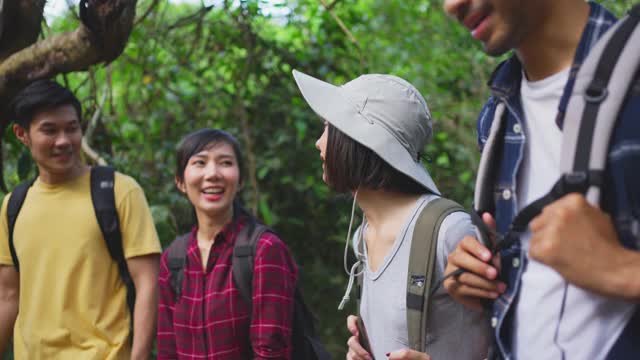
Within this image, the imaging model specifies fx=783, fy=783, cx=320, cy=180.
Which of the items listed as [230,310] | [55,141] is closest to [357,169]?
[230,310]

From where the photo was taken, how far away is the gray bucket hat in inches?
102

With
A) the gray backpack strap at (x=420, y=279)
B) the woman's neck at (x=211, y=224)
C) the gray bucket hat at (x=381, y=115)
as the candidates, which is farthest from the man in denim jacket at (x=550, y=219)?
the woman's neck at (x=211, y=224)

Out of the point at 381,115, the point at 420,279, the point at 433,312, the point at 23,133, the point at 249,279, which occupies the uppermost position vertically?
A: the point at 381,115

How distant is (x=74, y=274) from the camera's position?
11.7ft

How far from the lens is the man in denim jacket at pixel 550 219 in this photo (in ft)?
4.82

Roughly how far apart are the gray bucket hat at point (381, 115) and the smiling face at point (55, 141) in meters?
1.48

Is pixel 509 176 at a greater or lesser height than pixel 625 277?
greater

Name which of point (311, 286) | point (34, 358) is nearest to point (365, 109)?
point (34, 358)

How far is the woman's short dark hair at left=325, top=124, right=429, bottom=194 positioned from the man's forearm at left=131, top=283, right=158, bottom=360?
4.55ft

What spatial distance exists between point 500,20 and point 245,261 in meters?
2.00

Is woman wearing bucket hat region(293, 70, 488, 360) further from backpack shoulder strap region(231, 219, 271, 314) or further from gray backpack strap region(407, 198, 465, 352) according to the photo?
backpack shoulder strap region(231, 219, 271, 314)

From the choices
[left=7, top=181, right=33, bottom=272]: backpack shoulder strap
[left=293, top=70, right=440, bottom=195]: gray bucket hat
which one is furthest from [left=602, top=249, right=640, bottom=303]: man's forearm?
[left=7, top=181, right=33, bottom=272]: backpack shoulder strap

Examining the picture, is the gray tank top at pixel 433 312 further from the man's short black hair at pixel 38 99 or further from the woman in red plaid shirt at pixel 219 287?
the man's short black hair at pixel 38 99

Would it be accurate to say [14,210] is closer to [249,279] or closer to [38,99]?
[38,99]
